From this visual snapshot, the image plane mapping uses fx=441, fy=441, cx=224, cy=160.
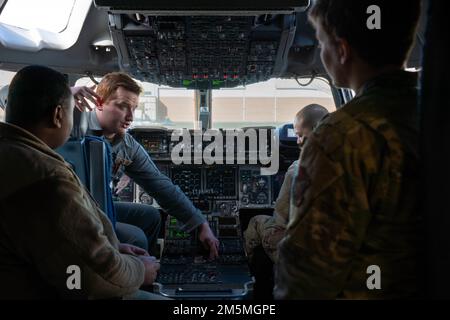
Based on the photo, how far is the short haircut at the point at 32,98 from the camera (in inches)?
54.1

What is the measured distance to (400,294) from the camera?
1012 millimetres

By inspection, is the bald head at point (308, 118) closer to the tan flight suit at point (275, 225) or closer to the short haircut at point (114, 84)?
the tan flight suit at point (275, 225)

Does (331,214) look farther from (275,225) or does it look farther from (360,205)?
(275,225)

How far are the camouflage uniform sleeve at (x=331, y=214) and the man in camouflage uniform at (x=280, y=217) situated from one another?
154 cm

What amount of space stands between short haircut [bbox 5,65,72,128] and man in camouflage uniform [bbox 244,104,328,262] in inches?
57.4

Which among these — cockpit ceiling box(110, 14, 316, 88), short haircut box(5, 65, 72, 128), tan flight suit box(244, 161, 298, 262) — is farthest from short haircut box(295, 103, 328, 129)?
short haircut box(5, 65, 72, 128)

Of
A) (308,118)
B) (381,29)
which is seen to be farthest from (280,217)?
(381,29)

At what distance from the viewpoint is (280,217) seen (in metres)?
2.67

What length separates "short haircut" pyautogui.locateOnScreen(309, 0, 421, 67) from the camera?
38.5 inches

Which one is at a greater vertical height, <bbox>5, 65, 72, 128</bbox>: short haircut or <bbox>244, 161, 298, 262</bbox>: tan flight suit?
<bbox>5, 65, 72, 128</bbox>: short haircut

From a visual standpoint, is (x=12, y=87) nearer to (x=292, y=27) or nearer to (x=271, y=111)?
(x=292, y=27)

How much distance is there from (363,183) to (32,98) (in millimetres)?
1027

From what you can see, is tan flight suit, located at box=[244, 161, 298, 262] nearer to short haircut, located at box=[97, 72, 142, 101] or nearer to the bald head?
the bald head

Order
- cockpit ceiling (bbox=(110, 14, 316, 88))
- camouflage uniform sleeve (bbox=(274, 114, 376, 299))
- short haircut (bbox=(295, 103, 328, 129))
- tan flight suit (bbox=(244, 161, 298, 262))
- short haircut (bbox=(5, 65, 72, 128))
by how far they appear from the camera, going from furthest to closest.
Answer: short haircut (bbox=(295, 103, 328, 129)) → tan flight suit (bbox=(244, 161, 298, 262)) → cockpit ceiling (bbox=(110, 14, 316, 88)) → short haircut (bbox=(5, 65, 72, 128)) → camouflage uniform sleeve (bbox=(274, 114, 376, 299))
